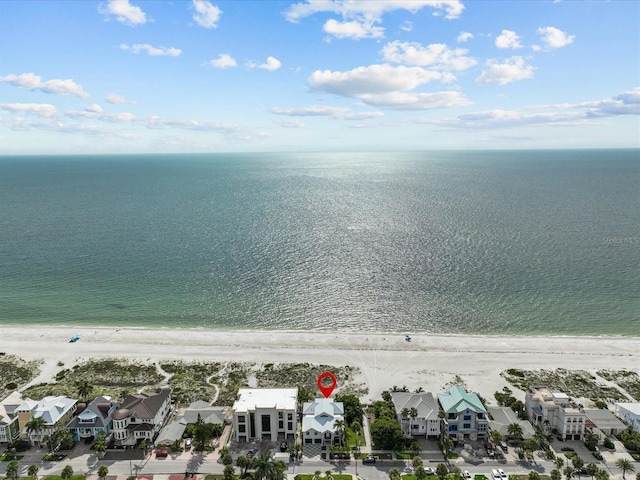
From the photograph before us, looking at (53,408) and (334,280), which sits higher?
(334,280)

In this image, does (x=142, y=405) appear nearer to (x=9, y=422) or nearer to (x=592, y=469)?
(x=9, y=422)

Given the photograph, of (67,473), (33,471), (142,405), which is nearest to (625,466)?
(142,405)

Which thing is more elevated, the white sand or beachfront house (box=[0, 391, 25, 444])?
beachfront house (box=[0, 391, 25, 444])

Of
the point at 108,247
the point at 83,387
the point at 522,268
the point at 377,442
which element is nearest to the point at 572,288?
the point at 522,268

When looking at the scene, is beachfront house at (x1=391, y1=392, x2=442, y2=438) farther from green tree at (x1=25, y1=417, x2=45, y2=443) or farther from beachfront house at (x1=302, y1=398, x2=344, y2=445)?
green tree at (x1=25, y1=417, x2=45, y2=443)

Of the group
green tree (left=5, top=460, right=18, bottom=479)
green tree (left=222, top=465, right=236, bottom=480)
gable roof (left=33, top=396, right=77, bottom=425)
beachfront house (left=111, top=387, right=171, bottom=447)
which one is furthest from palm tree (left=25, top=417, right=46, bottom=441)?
green tree (left=222, top=465, right=236, bottom=480)

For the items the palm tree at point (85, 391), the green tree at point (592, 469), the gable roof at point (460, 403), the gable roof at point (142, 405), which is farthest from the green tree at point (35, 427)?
the green tree at point (592, 469)
